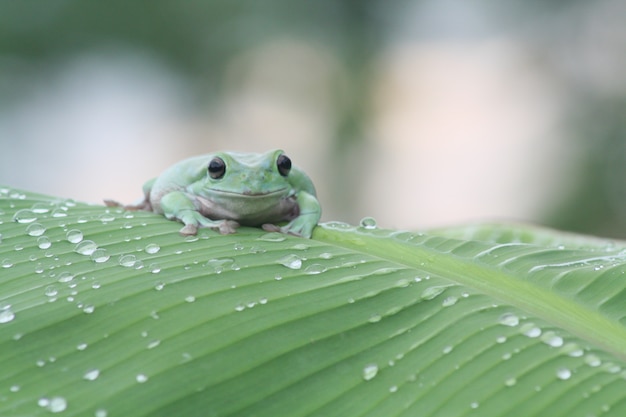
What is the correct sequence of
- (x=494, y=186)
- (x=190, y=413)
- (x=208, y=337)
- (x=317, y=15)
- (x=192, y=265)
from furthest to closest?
(x=317, y=15)
(x=494, y=186)
(x=192, y=265)
(x=208, y=337)
(x=190, y=413)

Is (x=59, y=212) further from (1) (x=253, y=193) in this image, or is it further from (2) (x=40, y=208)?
(1) (x=253, y=193)

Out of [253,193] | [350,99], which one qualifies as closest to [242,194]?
[253,193]

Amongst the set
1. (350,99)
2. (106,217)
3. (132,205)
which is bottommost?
(350,99)

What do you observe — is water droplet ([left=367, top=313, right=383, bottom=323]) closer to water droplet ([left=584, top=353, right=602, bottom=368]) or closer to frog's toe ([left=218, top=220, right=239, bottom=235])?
water droplet ([left=584, top=353, right=602, bottom=368])

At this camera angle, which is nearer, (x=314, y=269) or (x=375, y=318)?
(x=375, y=318)

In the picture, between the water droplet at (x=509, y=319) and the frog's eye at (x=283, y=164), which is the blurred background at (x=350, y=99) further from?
the water droplet at (x=509, y=319)

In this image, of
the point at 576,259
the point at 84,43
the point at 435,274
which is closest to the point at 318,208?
the point at 435,274

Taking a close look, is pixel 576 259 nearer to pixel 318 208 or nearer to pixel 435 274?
pixel 435 274
